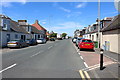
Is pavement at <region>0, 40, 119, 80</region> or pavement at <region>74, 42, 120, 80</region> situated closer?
pavement at <region>74, 42, 120, 80</region>

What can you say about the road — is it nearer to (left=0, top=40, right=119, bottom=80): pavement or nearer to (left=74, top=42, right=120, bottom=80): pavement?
(left=0, top=40, right=119, bottom=80): pavement

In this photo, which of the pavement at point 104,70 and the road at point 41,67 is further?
the road at point 41,67

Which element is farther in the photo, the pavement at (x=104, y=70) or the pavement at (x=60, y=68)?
the pavement at (x=60, y=68)

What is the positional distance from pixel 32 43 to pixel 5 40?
658cm

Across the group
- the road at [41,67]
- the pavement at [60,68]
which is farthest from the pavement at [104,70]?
the road at [41,67]

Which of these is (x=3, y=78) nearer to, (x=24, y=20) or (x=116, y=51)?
(x=116, y=51)

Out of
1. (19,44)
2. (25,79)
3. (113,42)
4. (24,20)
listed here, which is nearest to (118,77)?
(25,79)

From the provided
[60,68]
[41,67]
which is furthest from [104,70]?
[41,67]

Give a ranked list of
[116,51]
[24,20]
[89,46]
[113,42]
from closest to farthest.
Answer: [116,51], [113,42], [89,46], [24,20]

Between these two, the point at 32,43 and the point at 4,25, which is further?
the point at 32,43

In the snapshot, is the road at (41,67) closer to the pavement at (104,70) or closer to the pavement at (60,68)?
the pavement at (60,68)

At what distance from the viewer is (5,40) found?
24531mm

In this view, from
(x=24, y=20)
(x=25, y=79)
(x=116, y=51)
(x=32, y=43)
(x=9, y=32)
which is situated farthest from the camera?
(x=24, y=20)

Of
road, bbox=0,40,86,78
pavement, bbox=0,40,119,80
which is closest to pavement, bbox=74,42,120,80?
pavement, bbox=0,40,119,80
